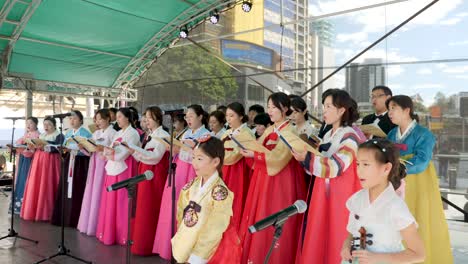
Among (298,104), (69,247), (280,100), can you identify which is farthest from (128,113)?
(280,100)

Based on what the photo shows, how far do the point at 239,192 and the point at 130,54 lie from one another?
21.5 ft

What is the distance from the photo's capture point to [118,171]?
371 centimetres

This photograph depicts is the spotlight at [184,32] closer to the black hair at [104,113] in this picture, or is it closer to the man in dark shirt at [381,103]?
the black hair at [104,113]

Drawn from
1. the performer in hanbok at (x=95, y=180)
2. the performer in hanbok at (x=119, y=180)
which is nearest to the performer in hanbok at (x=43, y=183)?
the performer in hanbok at (x=95, y=180)

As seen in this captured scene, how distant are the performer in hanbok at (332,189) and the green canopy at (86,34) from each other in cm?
497

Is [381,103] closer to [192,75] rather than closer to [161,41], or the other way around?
[161,41]

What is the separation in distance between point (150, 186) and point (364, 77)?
4654mm

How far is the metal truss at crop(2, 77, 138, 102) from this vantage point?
8094 mm

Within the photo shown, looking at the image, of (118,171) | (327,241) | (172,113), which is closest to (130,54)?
(118,171)

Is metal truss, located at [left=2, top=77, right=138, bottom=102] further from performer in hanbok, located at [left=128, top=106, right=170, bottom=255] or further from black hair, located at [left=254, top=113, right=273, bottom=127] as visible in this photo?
black hair, located at [left=254, top=113, right=273, bottom=127]

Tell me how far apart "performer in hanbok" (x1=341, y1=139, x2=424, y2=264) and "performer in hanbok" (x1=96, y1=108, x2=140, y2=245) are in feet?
8.88

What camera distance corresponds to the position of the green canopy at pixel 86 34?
21.0ft

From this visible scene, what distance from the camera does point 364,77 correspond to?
6723 millimetres

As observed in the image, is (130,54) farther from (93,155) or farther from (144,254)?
(144,254)
